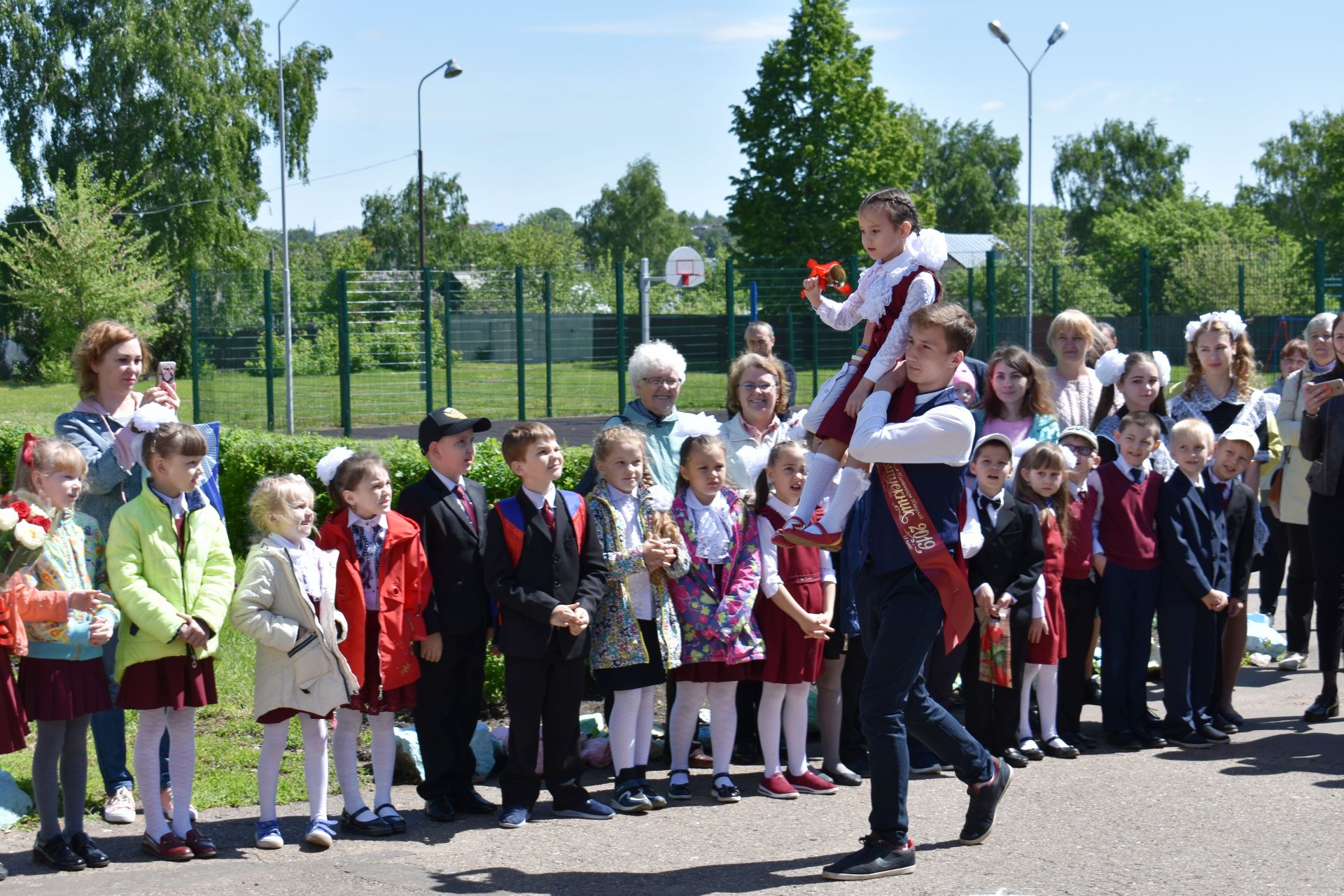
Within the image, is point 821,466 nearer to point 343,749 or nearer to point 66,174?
point 343,749

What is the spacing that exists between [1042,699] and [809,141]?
39.6 meters

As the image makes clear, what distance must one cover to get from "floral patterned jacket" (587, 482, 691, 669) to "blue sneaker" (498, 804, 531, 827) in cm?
65

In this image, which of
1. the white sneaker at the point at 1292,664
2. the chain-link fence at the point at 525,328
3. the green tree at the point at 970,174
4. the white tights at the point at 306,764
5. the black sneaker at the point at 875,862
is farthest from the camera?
the green tree at the point at 970,174

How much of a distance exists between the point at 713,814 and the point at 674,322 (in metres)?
17.4

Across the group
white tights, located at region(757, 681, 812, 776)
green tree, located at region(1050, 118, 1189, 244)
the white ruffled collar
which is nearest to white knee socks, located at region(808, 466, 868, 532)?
the white ruffled collar

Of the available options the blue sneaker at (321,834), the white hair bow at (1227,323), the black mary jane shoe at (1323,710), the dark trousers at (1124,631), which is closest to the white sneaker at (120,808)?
the blue sneaker at (321,834)

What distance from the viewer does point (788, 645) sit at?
600 cm

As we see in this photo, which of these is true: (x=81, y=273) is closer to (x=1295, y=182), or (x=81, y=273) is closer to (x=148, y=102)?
(x=148, y=102)

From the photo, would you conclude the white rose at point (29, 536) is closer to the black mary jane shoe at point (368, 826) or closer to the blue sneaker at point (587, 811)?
the black mary jane shoe at point (368, 826)

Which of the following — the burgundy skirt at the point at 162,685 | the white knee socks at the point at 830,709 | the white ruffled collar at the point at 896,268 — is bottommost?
the white knee socks at the point at 830,709

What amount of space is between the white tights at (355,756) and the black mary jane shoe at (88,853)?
0.89 metres

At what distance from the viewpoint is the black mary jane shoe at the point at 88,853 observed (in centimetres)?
489

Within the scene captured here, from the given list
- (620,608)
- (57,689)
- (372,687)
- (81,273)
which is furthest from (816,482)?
(81,273)

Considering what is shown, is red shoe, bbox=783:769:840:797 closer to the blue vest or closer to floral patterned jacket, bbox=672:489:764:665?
floral patterned jacket, bbox=672:489:764:665
